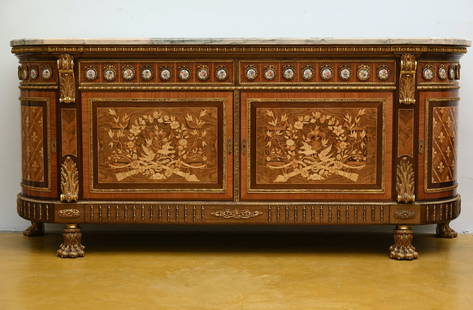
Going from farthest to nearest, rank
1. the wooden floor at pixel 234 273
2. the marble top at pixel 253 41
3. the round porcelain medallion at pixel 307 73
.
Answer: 1. the round porcelain medallion at pixel 307 73
2. the marble top at pixel 253 41
3. the wooden floor at pixel 234 273

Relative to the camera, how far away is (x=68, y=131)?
471 centimetres

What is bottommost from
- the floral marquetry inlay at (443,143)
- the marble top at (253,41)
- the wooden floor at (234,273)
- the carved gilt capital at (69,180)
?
the wooden floor at (234,273)

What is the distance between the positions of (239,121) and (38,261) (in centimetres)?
132

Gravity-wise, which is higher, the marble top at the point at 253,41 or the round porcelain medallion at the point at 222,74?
the marble top at the point at 253,41

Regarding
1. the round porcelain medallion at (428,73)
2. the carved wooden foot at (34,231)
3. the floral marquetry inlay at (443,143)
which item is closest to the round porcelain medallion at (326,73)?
the round porcelain medallion at (428,73)

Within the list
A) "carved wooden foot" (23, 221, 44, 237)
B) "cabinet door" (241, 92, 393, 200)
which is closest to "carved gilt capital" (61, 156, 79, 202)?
"carved wooden foot" (23, 221, 44, 237)

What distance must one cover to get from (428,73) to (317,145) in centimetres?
70

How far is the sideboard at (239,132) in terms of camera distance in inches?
183

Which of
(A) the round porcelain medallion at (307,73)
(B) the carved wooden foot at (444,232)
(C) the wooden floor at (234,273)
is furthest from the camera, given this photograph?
(B) the carved wooden foot at (444,232)

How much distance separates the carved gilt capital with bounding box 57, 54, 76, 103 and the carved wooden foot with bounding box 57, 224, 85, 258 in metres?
0.70

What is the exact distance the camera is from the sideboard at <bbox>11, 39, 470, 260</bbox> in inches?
183

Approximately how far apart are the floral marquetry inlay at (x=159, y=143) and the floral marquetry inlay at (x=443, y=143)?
1.18 meters

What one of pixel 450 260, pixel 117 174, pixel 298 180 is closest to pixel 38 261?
pixel 117 174

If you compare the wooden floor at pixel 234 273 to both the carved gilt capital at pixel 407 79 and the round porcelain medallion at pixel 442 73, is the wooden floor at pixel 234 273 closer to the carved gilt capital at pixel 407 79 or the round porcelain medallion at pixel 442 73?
the carved gilt capital at pixel 407 79
